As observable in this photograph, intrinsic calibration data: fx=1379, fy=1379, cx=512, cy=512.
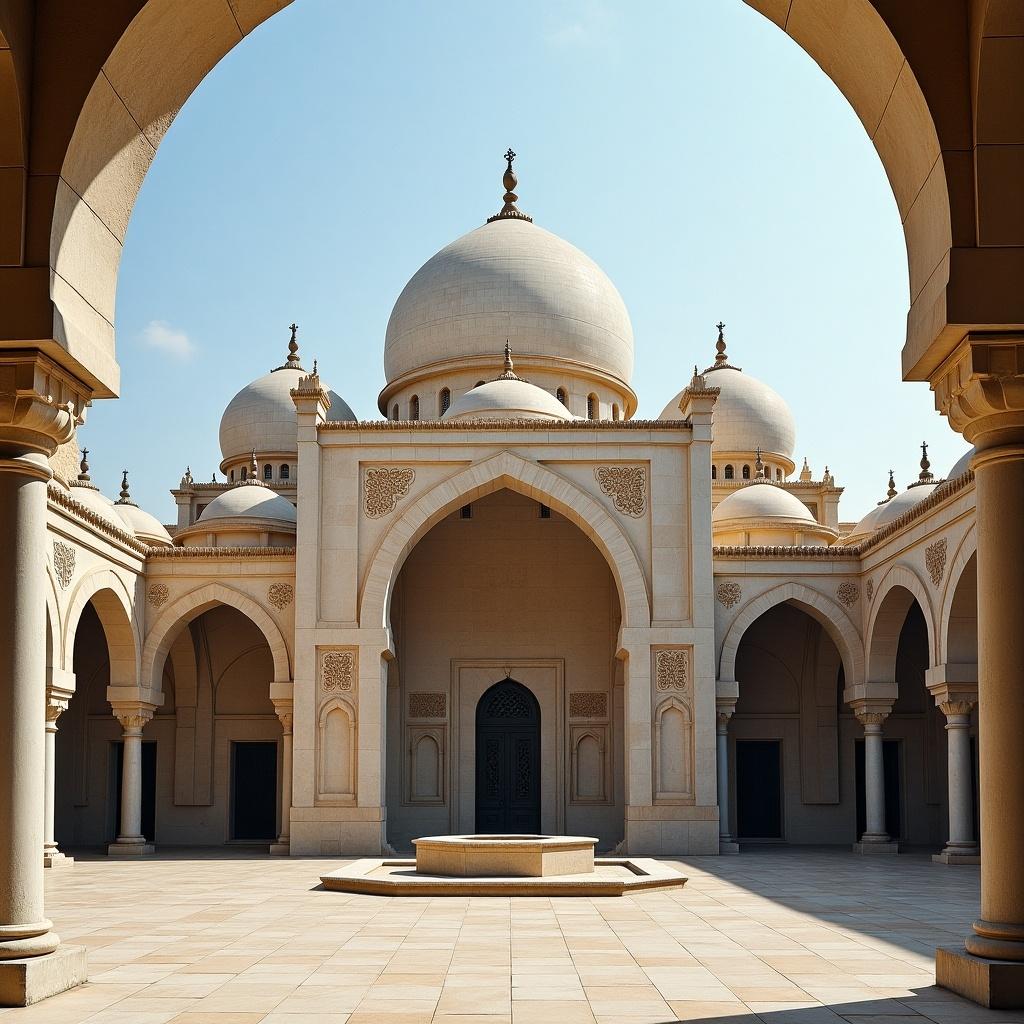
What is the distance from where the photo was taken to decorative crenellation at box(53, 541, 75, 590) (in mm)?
16641

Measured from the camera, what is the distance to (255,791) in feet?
74.0

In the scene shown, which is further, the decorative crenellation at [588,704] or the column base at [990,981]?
the decorative crenellation at [588,704]

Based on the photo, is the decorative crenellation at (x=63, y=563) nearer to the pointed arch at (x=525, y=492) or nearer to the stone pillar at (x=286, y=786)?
the stone pillar at (x=286, y=786)

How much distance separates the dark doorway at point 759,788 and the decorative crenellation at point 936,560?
20.4ft

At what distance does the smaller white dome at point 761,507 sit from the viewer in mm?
22984

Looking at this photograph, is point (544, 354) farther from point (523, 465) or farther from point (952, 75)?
point (952, 75)

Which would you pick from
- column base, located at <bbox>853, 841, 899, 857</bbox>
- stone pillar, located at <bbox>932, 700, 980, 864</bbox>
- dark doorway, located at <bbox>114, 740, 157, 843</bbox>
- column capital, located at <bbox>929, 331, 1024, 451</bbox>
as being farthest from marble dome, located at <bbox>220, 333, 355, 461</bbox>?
column capital, located at <bbox>929, 331, 1024, 451</bbox>

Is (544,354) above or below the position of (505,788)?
above

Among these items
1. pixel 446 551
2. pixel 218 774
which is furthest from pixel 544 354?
pixel 218 774

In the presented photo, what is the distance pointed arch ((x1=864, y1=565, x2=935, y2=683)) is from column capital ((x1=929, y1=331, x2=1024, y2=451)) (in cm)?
1226

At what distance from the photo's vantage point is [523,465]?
19172 mm

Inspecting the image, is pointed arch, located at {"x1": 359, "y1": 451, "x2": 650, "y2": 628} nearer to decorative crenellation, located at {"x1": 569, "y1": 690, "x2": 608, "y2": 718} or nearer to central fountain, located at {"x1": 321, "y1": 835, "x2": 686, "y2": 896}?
decorative crenellation, located at {"x1": 569, "y1": 690, "x2": 608, "y2": 718}

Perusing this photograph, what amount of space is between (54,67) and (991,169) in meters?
4.18

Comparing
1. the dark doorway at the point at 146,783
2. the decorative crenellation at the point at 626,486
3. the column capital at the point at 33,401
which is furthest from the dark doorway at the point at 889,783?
the column capital at the point at 33,401
